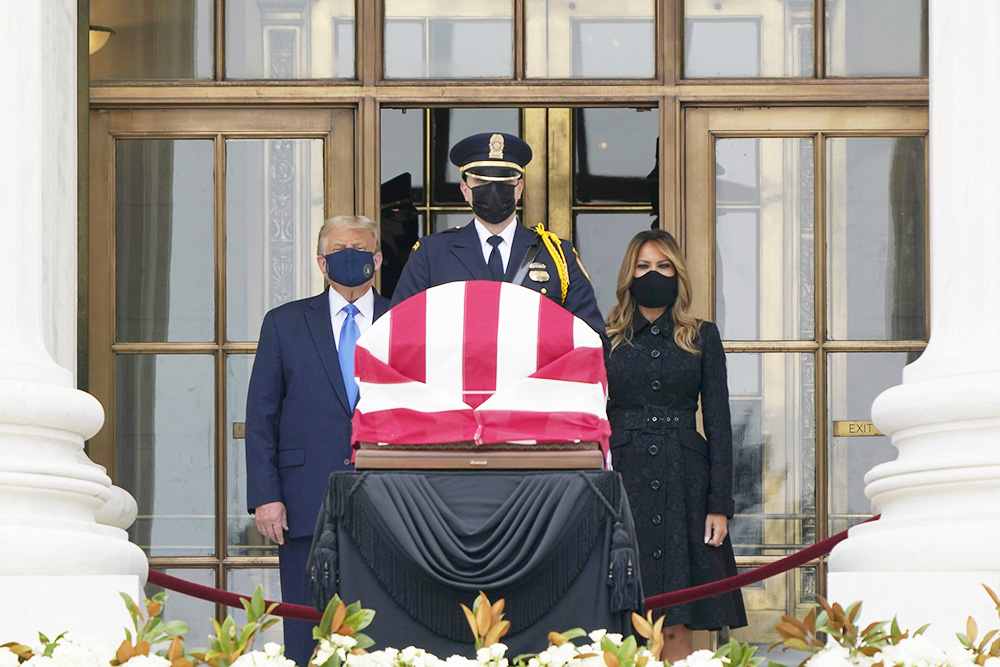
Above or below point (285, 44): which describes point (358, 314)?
below

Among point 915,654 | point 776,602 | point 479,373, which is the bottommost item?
point 776,602

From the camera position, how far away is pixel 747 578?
4973mm

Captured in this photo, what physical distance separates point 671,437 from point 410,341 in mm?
1688

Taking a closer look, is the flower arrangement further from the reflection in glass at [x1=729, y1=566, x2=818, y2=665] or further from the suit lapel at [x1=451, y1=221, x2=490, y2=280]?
the reflection in glass at [x1=729, y1=566, x2=818, y2=665]

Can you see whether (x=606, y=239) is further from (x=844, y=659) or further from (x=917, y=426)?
(x=844, y=659)

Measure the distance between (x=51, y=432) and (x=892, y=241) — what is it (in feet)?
11.9

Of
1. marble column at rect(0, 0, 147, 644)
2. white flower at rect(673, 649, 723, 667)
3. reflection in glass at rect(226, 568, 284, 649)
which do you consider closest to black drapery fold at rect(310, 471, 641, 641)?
marble column at rect(0, 0, 147, 644)

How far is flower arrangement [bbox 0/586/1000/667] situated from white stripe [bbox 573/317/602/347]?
1.01 m

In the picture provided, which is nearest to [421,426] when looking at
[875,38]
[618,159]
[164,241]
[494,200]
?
[494,200]

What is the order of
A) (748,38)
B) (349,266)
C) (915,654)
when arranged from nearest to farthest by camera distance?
(915,654), (349,266), (748,38)

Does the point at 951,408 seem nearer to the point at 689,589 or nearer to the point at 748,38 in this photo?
the point at 689,589

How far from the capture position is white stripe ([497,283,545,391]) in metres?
4.14

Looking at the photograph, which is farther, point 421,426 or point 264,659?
point 421,426

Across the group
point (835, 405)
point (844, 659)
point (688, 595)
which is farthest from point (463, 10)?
point (844, 659)
